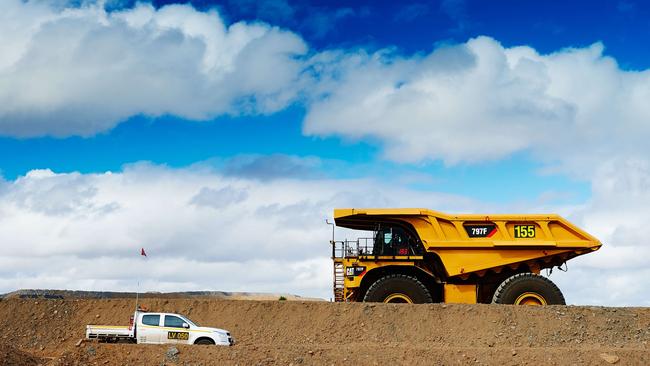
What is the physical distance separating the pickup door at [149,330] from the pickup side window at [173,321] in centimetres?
24

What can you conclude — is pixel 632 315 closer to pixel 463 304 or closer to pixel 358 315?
pixel 463 304

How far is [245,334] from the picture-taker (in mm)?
28422

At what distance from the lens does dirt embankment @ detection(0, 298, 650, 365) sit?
76.7ft

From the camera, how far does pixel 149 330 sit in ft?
80.7

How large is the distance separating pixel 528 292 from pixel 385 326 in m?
6.07

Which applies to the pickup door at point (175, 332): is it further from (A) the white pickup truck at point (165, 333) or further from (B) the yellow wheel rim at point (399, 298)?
(B) the yellow wheel rim at point (399, 298)

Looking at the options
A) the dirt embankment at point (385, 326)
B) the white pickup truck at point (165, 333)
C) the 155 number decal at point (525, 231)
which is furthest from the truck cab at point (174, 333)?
the 155 number decal at point (525, 231)

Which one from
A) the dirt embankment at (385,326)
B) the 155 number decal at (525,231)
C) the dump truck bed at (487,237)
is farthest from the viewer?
the 155 number decal at (525,231)

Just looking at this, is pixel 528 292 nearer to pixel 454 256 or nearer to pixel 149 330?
pixel 454 256

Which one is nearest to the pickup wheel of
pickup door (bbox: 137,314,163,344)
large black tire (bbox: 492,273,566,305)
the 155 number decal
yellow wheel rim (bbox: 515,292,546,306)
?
pickup door (bbox: 137,314,163,344)

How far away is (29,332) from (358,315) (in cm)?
1279

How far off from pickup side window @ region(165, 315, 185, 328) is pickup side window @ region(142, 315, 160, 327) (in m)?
0.30

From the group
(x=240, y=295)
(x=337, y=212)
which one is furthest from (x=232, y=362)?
(x=240, y=295)

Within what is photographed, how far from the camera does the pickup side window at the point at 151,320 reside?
974 inches
